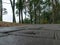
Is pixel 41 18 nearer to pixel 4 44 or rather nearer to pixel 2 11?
pixel 2 11

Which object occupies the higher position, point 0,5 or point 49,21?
point 0,5

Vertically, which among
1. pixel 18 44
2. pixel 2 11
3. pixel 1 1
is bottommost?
pixel 18 44

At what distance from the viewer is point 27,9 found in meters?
18.8

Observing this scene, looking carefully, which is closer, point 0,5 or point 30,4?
point 0,5

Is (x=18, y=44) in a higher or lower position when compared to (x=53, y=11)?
lower

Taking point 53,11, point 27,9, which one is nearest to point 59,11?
point 53,11

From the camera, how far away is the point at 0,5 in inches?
658

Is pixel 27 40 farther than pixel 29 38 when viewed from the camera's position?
No

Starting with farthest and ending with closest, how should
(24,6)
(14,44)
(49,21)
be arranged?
(49,21) < (24,6) < (14,44)

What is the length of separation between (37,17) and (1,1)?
4.60 metres

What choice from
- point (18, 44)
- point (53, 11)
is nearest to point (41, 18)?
point (53, 11)

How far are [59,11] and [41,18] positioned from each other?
86.8 inches

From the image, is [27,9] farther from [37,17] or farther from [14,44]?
[14,44]

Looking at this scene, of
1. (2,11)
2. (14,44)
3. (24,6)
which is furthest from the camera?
(24,6)
